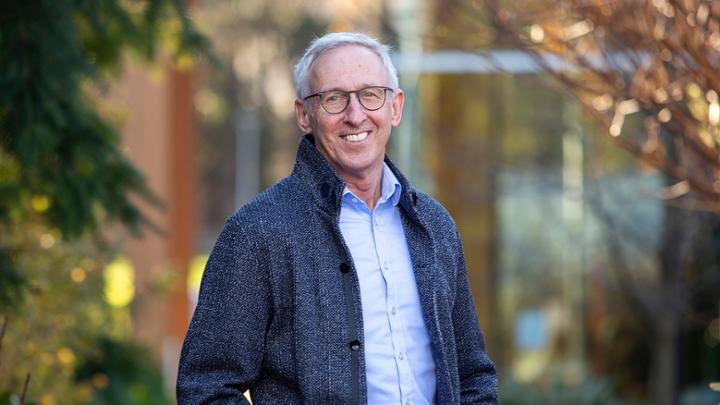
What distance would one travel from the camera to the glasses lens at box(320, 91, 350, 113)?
10.6 ft

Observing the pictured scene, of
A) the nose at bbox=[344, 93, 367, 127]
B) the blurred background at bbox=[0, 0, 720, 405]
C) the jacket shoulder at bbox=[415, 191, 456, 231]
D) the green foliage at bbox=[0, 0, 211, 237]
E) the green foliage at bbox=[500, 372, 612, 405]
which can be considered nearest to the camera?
the nose at bbox=[344, 93, 367, 127]

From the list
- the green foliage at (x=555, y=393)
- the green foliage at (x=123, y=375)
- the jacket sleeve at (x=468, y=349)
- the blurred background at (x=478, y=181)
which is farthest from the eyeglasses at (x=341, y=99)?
the green foliage at (x=555, y=393)

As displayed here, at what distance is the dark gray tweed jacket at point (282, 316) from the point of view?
3051 mm

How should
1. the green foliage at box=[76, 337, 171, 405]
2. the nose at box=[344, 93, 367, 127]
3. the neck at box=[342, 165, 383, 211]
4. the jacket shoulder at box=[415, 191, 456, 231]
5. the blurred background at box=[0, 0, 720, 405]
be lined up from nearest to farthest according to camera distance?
the nose at box=[344, 93, 367, 127] < the neck at box=[342, 165, 383, 211] < the jacket shoulder at box=[415, 191, 456, 231] < the blurred background at box=[0, 0, 720, 405] < the green foliage at box=[76, 337, 171, 405]

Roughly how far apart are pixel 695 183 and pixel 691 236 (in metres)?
4.91

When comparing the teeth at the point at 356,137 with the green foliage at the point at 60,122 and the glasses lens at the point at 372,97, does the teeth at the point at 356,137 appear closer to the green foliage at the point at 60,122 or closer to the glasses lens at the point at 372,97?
the glasses lens at the point at 372,97

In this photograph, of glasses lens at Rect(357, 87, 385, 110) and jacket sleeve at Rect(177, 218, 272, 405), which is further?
glasses lens at Rect(357, 87, 385, 110)

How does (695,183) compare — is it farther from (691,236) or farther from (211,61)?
(691,236)

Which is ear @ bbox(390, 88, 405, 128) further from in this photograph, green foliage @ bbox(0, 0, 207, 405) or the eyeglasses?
green foliage @ bbox(0, 0, 207, 405)

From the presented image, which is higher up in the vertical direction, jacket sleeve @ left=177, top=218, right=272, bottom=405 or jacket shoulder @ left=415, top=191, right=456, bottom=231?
jacket shoulder @ left=415, top=191, right=456, bottom=231

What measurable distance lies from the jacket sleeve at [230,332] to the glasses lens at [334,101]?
38cm

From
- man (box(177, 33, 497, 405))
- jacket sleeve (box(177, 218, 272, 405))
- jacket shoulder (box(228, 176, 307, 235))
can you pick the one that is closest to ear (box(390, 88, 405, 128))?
man (box(177, 33, 497, 405))

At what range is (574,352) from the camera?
1205 cm

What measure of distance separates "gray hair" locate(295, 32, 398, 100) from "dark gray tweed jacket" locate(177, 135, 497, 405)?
0.91ft
